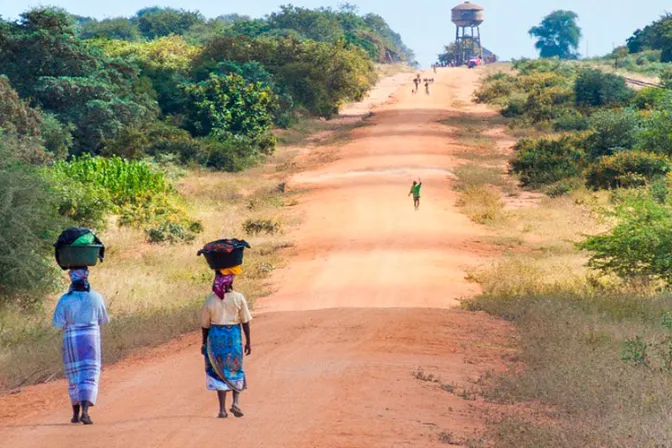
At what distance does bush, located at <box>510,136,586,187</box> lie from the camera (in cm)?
3731

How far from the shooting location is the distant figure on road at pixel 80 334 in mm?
10812

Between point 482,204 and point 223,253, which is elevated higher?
point 223,253

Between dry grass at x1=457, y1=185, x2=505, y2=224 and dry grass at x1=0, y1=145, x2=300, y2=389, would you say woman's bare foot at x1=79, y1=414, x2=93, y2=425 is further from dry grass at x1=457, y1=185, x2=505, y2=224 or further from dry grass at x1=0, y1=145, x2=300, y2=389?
dry grass at x1=457, y1=185, x2=505, y2=224

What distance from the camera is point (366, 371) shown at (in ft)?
41.8

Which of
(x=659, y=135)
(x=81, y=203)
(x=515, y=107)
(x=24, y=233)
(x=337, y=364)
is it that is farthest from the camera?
(x=515, y=107)

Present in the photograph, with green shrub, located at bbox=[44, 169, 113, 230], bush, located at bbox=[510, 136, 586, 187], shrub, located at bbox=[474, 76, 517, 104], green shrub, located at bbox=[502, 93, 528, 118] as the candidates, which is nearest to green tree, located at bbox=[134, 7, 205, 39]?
shrub, located at bbox=[474, 76, 517, 104]

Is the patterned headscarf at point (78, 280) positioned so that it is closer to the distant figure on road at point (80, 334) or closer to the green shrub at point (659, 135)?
the distant figure on road at point (80, 334)

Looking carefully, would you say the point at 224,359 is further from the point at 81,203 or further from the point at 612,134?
the point at 612,134

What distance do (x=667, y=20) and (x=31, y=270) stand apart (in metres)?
97.6

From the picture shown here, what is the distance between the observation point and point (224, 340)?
10633 millimetres

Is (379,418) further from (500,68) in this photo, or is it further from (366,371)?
(500,68)

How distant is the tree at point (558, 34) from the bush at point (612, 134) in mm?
144147

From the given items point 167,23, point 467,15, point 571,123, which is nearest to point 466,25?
point 467,15

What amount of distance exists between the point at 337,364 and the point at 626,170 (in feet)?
74.5
